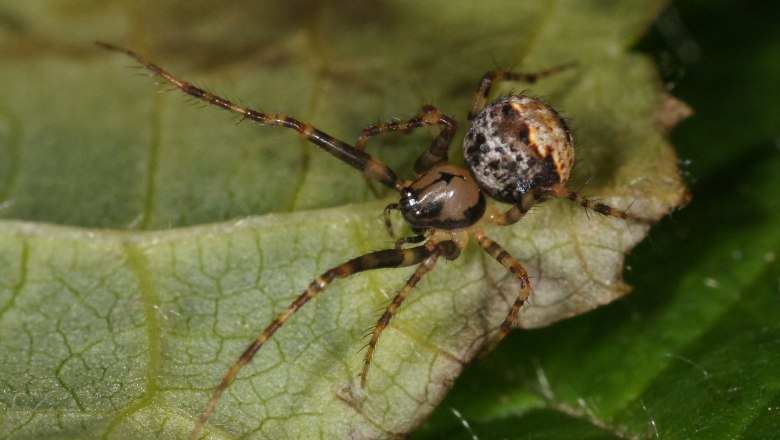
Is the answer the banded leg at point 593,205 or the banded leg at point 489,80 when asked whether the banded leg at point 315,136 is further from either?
the banded leg at point 593,205

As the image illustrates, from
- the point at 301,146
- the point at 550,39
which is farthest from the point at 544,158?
the point at 301,146

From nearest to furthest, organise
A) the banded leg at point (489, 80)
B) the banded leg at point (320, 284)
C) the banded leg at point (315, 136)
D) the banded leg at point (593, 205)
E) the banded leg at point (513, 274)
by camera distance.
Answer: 1. the banded leg at point (320, 284)
2. the banded leg at point (513, 274)
3. the banded leg at point (593, 205)
4. the banded leg at point (315, 136)
5. the banded leg at point (489, 80)

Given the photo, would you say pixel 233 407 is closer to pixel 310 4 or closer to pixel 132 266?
pixel 132 266

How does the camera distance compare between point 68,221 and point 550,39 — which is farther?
point 550,39

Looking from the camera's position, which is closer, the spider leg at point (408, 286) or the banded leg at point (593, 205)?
the spider leg at point (408, 286)

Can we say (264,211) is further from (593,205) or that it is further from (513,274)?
(593,205)

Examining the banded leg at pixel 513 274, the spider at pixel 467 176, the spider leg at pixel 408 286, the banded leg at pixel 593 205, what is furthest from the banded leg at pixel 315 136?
the banded leg at pixel 593 205

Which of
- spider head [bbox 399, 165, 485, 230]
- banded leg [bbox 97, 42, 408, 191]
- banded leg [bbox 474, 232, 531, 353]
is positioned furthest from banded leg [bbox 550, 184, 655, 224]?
banded leg [bbox 97, 42, 408, 191]

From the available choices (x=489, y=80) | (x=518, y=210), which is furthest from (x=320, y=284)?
(x=489, y=80)
